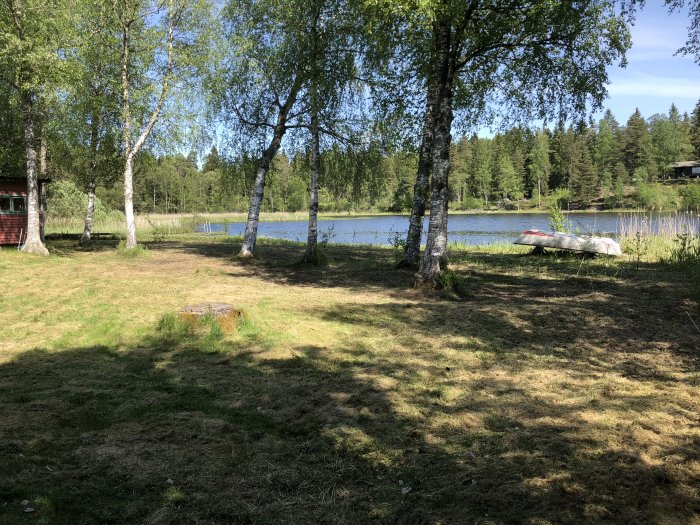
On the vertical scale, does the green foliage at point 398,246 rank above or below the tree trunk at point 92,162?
below

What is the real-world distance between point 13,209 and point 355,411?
74.4ft

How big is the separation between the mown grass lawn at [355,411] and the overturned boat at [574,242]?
6764 mm

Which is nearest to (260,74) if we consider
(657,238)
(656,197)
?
(657,238)

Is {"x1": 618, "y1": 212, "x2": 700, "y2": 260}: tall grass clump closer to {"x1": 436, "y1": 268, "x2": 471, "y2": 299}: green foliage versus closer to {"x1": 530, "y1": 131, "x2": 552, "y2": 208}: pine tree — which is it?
{"x1": 436, "y1": 268, "x2": 471, "y2": 299}: green foliage

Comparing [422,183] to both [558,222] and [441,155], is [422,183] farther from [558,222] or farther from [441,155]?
[558,222]

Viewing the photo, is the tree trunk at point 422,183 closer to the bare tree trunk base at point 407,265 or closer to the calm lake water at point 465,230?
the bare tree trunk base at point 407,265

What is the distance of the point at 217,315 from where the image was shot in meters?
7.37

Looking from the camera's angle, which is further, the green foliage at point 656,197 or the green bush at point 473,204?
the green bush at point 473,204

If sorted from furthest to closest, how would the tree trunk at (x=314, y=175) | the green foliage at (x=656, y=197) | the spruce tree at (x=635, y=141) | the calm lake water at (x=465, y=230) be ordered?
1. the spruce tree at (x=635, y=141)
2. the green foliage at (x=656, y=197)
3. the calm lake water at (x=465, y=230)
4. the tree trunk at (x=314, y=175)

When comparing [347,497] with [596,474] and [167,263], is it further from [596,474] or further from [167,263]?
[167,263]

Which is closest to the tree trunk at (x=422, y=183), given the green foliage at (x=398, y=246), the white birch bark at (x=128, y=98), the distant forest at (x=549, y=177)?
the green foliage at (x=398, y=246)

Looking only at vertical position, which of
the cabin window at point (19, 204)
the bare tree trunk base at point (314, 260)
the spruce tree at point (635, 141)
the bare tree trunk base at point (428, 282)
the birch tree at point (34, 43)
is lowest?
the bare tree trunk base at point (428, 282)

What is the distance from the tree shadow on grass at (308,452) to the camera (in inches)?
117

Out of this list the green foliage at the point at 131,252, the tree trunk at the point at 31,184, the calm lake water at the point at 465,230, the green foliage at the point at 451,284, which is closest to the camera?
the green foliage at the point at 451,284
